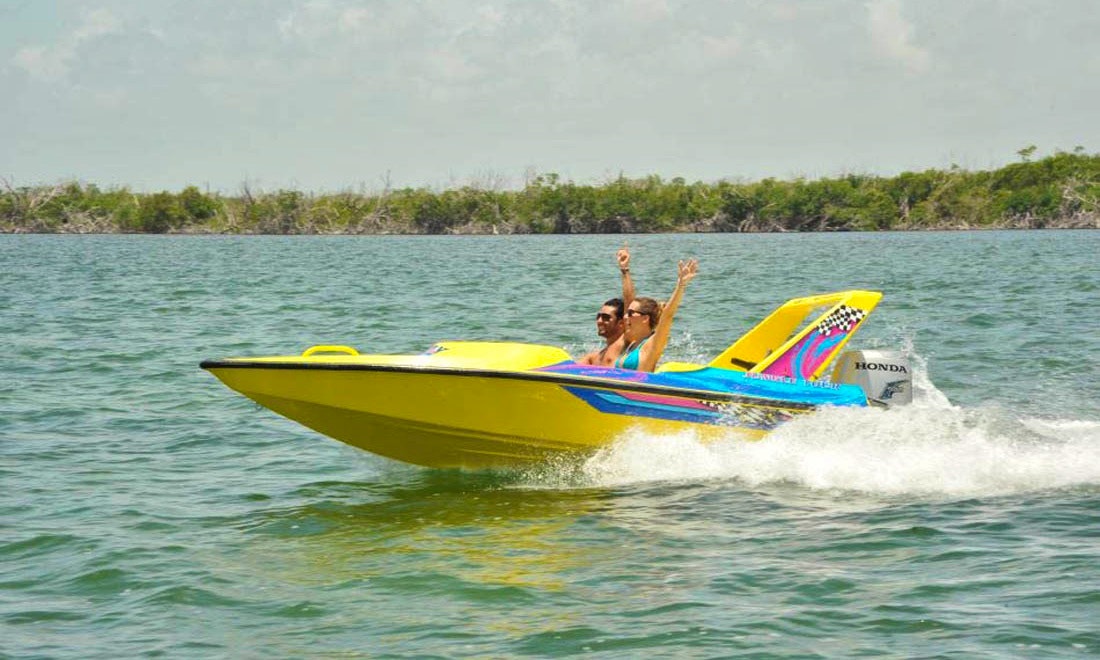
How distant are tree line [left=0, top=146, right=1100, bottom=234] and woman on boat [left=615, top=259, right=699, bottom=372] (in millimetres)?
84986

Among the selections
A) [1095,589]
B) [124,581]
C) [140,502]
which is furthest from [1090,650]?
[140,502]

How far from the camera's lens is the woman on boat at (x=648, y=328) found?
999 centimetres

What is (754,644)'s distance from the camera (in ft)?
21.1

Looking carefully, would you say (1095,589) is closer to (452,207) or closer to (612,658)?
(612,658)

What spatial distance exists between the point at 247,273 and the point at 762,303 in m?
19.6

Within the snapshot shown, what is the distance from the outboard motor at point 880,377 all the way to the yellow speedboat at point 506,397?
0.18 m

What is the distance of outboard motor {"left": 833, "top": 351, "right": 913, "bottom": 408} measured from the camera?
1050 cm

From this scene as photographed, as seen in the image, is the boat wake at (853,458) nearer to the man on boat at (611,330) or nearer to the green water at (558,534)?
the green water at (558,534)

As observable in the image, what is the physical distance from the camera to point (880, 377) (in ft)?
34.6

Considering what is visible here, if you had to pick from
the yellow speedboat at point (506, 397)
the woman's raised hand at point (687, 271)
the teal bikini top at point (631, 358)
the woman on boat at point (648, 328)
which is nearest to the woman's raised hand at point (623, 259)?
the woman on boat at point (648, 328)

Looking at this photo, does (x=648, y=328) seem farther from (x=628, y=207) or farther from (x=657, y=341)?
(x=628, y=207)

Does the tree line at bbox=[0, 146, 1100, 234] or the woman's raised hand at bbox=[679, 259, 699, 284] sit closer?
the woman's raised hand at bbox=[679, 259, 699, 284]

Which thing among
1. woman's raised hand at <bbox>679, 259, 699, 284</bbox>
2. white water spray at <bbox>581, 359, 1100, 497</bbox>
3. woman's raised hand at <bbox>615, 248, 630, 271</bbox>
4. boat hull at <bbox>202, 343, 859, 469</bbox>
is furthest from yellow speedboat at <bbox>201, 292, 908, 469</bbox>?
woman's raised hand at <bbox>615, 248, 630, 271</bbox>

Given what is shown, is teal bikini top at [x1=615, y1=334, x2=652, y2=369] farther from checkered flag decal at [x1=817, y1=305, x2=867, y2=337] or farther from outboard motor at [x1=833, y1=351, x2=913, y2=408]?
outboard motor at [x1=833, y1=351, x2=913, y2=408]
